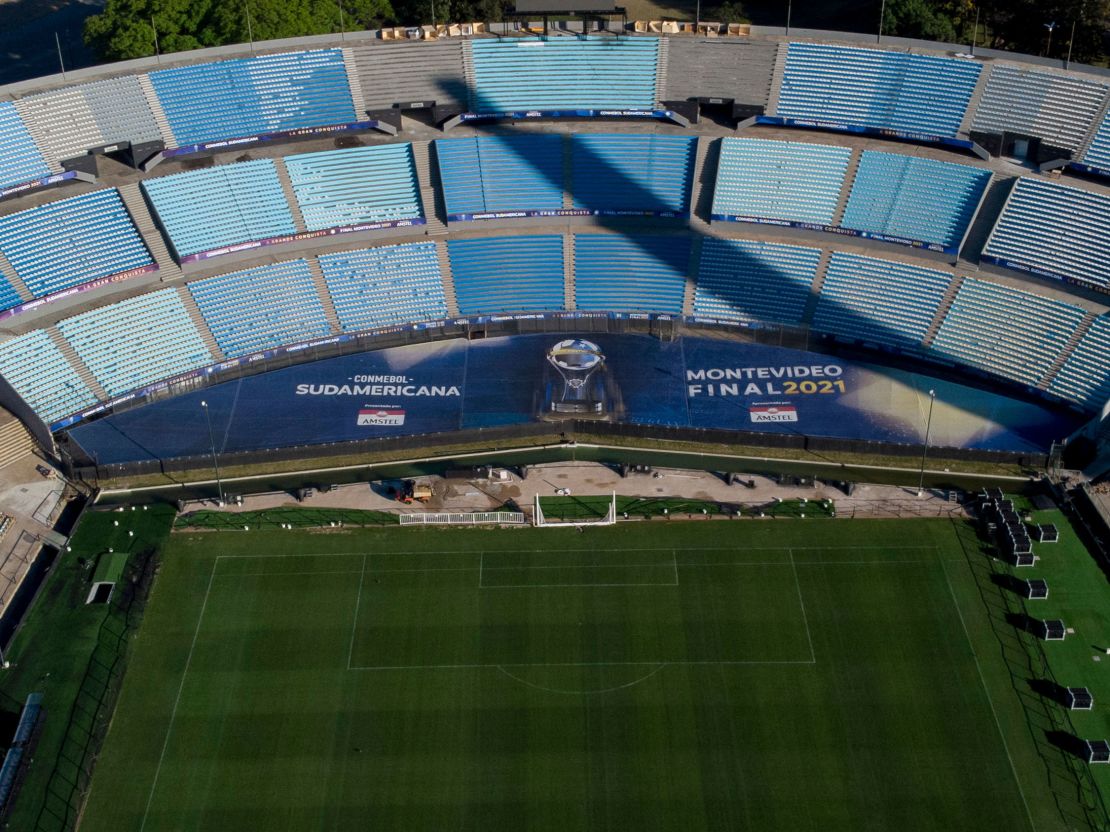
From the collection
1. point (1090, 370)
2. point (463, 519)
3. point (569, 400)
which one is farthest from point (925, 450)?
point (463, 519)

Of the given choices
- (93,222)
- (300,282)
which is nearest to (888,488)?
(300,282)

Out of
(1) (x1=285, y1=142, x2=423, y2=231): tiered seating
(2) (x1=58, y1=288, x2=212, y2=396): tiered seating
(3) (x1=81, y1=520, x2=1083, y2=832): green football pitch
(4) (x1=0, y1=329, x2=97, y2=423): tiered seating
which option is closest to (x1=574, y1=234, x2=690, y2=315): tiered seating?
(1) (x1=285, y1=142, x2=423, y2=231): tiered seating

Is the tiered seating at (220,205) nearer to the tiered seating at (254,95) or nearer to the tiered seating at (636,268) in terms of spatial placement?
the tiered seating at (254,95)

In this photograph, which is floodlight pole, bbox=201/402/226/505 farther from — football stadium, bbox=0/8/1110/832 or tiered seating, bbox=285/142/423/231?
tiered seating, bbox=285/142/423/231

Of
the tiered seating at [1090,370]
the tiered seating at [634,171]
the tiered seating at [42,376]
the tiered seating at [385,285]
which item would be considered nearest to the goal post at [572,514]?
the tiered seating at [385,285]

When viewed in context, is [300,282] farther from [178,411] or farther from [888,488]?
[888,488]

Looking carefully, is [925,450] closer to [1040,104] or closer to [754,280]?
[754,280]
